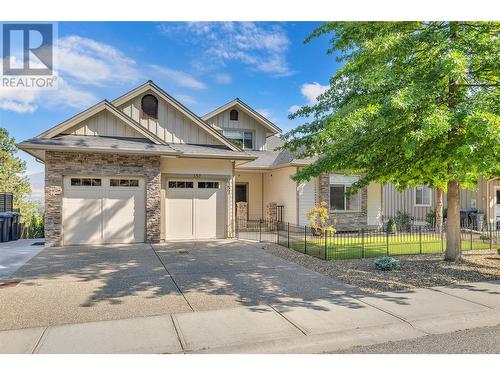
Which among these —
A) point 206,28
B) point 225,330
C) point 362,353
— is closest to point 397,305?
point 362,353

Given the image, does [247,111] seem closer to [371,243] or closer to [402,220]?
[402,220]

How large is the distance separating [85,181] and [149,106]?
14.5 feet

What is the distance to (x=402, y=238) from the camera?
584 inches

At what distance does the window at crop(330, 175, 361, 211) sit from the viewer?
18.0 m

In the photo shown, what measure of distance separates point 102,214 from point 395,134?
34.8 feet

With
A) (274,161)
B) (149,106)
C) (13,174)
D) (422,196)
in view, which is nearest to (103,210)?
(149,106)

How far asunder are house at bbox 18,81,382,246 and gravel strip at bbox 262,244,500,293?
16.3 ft

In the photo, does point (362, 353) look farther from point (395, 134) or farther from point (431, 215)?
point (431, 215)

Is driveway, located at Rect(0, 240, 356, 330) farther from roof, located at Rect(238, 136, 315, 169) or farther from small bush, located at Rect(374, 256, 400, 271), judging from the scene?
roof, located at Rect(238, 136, 315, 169)

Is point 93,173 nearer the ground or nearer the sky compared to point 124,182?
nearer the sky

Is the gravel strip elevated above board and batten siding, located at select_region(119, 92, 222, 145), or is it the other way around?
board and batten siding, located at select_region(119, 92, 222, 145)

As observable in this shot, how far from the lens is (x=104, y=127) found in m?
13.2

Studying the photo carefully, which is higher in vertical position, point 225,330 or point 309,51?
point 309,51

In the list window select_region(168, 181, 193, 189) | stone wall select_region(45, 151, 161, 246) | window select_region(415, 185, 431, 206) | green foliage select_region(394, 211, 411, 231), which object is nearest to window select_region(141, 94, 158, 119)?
stone wall select_region(45, 151, 161, 246)
